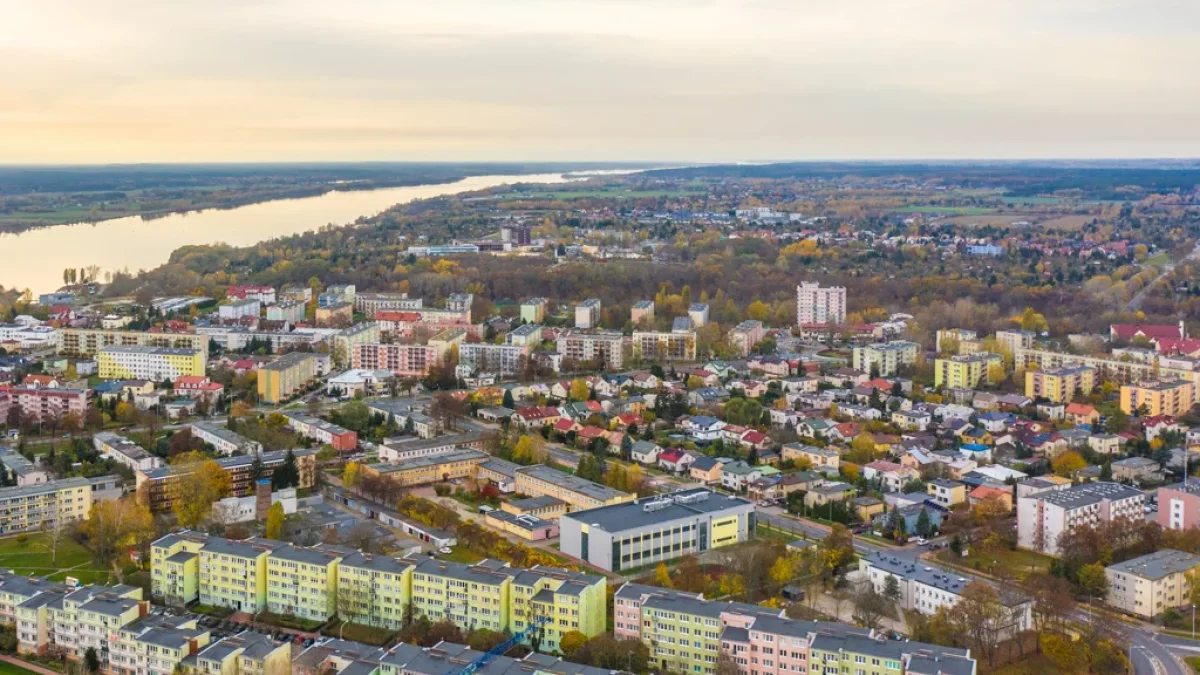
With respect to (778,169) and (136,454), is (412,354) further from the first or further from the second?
(778,169)

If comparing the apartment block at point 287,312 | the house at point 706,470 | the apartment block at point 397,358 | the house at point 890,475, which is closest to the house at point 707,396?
the house at point 706,470

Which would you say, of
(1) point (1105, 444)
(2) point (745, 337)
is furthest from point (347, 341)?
(1) point (1105, 444)

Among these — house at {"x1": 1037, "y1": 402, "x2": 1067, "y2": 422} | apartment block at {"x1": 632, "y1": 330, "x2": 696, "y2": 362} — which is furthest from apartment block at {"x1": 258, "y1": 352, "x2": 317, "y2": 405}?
house at {"x1": 1037, "y1": 402, "x2": 1067, "y2": 422}

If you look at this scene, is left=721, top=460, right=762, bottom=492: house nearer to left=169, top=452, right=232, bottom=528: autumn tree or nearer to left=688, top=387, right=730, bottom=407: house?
left=688, top=387, right=730, bottom=407: house

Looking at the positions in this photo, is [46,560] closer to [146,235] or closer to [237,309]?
[237,309]

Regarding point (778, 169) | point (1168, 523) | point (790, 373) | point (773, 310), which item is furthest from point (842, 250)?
point (778, 169)

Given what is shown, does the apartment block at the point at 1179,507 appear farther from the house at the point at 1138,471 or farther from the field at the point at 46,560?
the field at the point at 46,560
